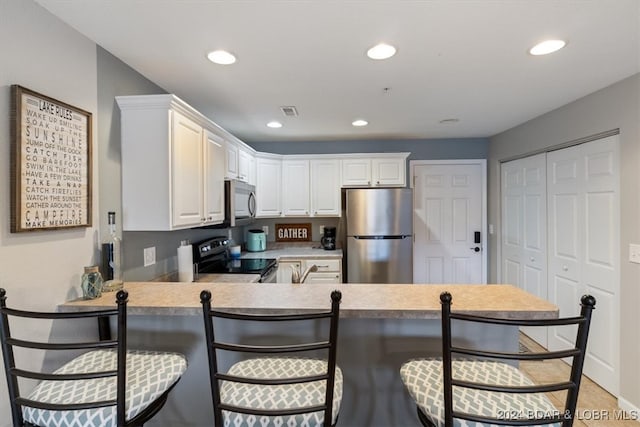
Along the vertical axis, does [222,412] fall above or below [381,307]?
below

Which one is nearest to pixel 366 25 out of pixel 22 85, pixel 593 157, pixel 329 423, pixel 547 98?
pixel 22 85

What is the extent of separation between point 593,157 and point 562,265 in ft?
3.25

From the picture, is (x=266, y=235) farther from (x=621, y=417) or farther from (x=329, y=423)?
(x=621, y=417)

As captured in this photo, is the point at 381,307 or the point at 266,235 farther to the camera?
the point at 266,235

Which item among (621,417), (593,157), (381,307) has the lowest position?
(621,417)

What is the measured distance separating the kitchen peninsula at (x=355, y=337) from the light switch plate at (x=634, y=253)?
48.2 inches

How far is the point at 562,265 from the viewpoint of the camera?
2.86 meters

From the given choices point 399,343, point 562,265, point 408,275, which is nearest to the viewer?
point 399,343

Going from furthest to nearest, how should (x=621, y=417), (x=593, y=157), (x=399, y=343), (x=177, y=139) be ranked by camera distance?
(x=593, y=157) < (x=621, y=417) < (x=177, y=139) < (x=399, y=343)

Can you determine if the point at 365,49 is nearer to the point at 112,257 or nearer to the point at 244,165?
the point at 112,257

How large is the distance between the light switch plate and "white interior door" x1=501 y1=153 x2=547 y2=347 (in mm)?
920

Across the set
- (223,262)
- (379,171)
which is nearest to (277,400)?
(223,262)

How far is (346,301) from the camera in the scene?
4.69 ft

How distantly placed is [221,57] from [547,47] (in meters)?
1.86
